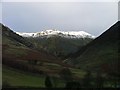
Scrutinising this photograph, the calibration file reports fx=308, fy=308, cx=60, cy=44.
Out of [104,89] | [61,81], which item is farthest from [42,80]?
[104,89]

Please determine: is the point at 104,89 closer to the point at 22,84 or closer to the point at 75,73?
the point at 22,84

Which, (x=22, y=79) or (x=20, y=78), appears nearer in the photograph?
(x=22, y=79)

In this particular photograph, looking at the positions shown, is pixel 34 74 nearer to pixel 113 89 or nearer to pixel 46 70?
pixel 46 70

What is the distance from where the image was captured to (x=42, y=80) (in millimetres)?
172750

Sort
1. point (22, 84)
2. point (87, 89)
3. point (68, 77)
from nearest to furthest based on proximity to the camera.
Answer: point (87, 89), point (22, 84), point (68, 77)

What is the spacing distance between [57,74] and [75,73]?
59.8 ft

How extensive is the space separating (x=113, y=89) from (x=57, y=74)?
178 feet

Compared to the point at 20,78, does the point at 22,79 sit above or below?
below

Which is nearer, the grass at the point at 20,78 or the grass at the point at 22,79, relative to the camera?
the grass at the point at 22,79

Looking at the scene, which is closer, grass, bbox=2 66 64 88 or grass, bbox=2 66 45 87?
grass, bbox=2 66 64 88

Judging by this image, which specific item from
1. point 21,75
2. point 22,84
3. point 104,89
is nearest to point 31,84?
point 22,84

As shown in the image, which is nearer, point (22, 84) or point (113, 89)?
point (113, 89)

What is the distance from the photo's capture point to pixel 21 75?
18262 cm

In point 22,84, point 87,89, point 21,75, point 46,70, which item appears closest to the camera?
point 87,89
